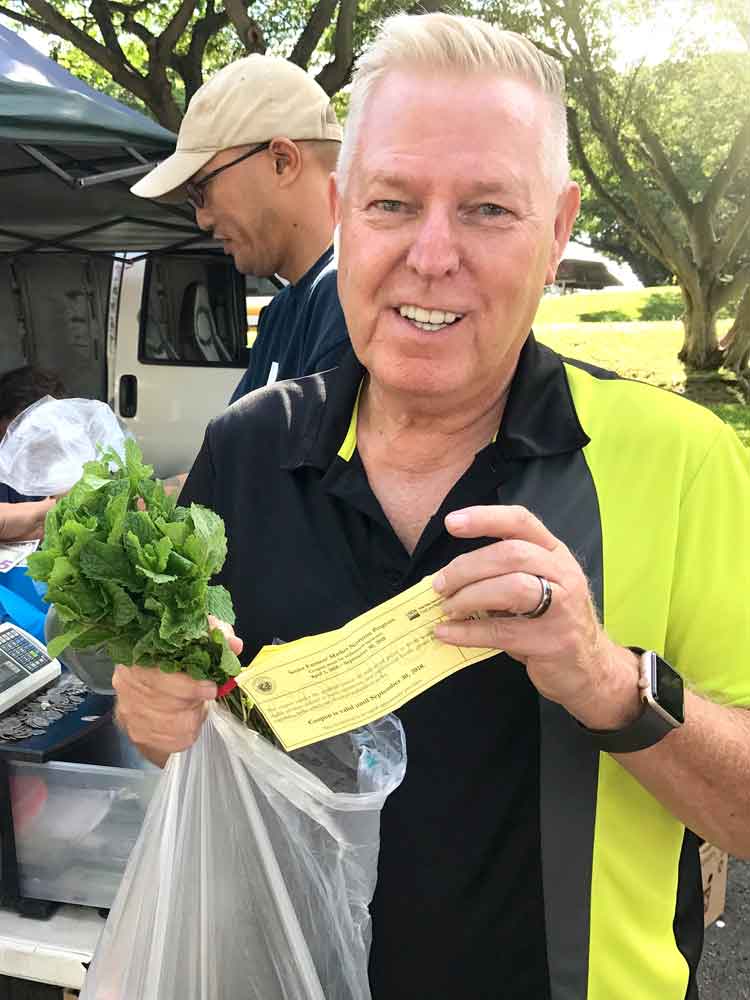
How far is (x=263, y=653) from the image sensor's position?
109 centimetres

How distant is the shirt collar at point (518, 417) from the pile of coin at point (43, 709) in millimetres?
851

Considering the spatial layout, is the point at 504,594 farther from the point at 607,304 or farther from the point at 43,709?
the point at 607,304

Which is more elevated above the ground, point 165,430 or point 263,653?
point 263,653

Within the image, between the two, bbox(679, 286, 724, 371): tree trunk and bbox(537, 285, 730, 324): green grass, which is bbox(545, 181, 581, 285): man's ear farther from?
bbox(537, 285, 730, 324): green grass

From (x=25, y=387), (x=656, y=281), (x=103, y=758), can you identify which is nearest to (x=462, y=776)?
(x=103, y=758)

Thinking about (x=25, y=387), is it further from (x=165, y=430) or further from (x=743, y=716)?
(x=743, y=716)

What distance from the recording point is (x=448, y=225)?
125cm

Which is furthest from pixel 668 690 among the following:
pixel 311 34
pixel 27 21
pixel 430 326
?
pixel 27 21

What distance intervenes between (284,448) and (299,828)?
0.58 meters

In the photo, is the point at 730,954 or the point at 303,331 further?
the point at 730,954

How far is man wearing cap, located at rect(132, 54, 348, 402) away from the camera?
2.64 metres

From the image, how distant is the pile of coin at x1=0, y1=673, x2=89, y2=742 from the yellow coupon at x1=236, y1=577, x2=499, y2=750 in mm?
943

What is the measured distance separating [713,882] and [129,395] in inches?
217

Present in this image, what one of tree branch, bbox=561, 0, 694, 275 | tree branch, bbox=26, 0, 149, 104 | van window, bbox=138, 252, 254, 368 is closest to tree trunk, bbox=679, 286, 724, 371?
tree branch, bbox=561, 0, 694, 275
